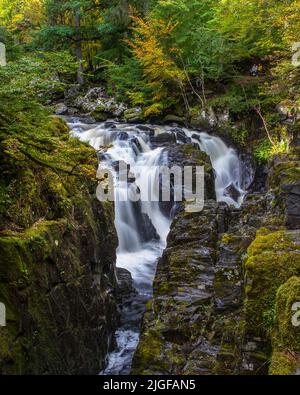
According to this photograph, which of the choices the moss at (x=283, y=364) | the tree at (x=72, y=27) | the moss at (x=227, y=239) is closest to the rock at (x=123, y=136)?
the tree at (x=72, y=27)

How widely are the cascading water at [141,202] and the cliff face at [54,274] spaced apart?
0.44 m

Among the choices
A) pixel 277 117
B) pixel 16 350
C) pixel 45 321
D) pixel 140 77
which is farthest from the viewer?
pixel 140 77

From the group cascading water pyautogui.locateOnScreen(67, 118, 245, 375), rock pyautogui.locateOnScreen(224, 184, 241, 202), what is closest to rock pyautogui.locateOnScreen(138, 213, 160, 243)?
cascading water pyautogui.locateOnScreen(67, 118, 245, 375)

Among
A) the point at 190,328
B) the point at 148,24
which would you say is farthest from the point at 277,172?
the point at 148,24

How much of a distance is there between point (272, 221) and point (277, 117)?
35.7 ft

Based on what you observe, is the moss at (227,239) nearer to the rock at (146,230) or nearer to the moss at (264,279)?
the moss at (264,279)

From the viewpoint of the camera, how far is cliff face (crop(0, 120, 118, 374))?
223 inches

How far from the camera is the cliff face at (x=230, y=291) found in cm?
396

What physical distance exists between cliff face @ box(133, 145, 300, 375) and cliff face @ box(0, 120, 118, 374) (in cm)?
112

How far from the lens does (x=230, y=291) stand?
6.54m

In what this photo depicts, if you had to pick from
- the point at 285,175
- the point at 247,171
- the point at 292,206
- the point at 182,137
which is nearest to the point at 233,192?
the point at 247,171

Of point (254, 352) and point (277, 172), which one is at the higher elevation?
point (277, 172)

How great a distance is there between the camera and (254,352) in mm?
4035
